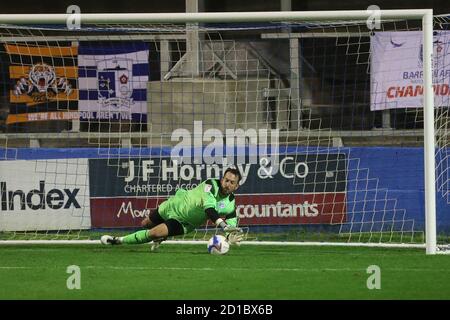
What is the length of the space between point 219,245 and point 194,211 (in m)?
0.93

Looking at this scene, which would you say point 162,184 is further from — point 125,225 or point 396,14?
point 396,14

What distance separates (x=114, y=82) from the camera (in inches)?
704

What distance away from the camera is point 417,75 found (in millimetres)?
17562

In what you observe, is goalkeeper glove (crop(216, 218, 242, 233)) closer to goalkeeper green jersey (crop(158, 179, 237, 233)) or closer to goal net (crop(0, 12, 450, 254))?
goalkeeper green jersey (crop(158, 179, 237, 233))

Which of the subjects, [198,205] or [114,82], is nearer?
[198,205]

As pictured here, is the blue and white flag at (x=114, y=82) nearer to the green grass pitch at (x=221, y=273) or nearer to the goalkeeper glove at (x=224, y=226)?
the green grass pitch at (x=221, y=273)

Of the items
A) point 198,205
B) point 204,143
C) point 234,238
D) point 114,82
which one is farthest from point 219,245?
point 114,82

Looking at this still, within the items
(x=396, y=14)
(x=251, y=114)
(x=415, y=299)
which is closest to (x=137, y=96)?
(x=251, y=114)

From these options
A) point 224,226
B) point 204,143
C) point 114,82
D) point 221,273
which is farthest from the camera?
point 114,82

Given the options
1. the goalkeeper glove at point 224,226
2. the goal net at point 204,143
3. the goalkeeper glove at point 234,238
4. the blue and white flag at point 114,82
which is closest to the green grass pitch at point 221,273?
the goalkeeper glove at point 234,238

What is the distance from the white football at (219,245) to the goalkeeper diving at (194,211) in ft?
0.48

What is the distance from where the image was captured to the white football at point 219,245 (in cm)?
1474

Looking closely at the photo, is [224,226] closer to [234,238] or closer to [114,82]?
[234,238]

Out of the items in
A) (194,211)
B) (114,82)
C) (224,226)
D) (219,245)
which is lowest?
(219,245)
